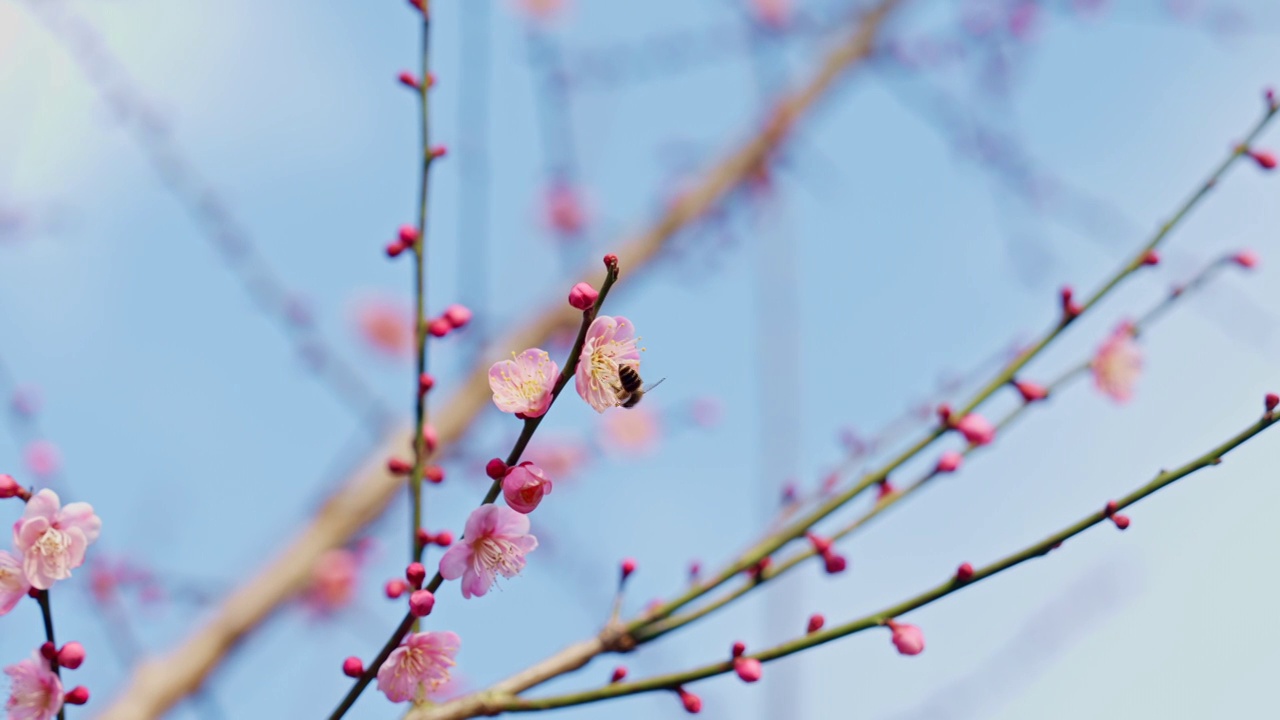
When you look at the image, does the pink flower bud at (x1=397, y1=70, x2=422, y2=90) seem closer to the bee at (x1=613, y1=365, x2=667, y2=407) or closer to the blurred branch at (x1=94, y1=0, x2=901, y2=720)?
the bee at (x1=613, y1=365, x2=667, y2=407)

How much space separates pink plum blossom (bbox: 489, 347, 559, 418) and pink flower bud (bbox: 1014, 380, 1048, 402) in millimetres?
1122

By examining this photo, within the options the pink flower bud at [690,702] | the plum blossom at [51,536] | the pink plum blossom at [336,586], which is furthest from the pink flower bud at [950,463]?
the pink plum blossom at [336,586]

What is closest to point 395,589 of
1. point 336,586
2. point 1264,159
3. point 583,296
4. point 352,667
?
point 352,667

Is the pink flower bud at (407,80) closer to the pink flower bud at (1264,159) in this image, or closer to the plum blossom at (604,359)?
the plum blossom at (604,359)

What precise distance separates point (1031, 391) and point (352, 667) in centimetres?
133

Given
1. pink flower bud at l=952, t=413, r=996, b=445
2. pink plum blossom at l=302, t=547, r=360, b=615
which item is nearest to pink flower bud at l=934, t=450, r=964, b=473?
pink flower bud at l=952, t=413, r=996, b=445

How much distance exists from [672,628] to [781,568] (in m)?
0.21

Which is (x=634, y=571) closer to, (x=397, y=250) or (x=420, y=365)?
(x=420, y=365)

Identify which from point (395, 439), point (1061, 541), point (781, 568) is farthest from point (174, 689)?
point (1061, 541)

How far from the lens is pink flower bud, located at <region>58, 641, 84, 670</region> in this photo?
1209mm

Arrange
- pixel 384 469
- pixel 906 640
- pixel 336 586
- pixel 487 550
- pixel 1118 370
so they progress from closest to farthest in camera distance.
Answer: pixel 487 550
pixel 906 640
pixel 1118 370
pixel 384 469
pixel 336 586

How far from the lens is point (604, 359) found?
1.21 meters

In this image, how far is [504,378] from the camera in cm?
119

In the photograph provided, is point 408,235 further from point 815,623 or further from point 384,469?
point 384,469
